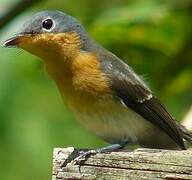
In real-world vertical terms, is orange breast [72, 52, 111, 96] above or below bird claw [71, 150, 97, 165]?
above

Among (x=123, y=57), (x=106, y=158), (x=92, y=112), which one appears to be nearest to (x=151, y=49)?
(x=123, y=57)

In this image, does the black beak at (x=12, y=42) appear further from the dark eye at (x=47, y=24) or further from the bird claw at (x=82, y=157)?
the bird claw at (x=82, y=157)

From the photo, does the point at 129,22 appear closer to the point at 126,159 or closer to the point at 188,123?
the point at 188,123

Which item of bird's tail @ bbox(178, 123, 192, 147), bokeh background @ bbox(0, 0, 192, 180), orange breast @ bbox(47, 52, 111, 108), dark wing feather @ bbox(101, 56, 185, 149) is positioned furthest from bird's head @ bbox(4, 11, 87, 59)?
bird's tail @ bbox(178, 123, 192, 147)

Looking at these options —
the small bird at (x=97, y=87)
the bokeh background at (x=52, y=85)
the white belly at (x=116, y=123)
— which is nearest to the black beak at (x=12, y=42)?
the small bird at (x=97, y=87)

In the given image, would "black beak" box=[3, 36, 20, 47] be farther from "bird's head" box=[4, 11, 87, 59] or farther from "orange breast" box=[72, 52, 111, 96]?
"orange breast" box=[72, 52, 111, 96]

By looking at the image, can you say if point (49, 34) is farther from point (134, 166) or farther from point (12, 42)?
point (134, 166)
